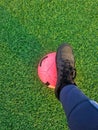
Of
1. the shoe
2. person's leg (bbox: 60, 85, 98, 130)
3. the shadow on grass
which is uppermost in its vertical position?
the shadow on grass

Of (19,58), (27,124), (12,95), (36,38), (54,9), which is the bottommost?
(27,124)

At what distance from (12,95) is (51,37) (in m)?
0.41

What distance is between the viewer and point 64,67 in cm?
168

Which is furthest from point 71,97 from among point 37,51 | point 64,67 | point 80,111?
point 37,51

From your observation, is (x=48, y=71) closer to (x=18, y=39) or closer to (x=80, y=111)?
(x=18, y=39)

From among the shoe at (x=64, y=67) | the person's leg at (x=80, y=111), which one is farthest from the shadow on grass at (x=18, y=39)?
the person's leg at (x=80, y=111)

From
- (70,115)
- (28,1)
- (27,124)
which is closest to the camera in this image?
(70,115)

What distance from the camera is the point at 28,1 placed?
5.97 ft

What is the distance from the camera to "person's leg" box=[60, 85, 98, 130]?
1.20 metres

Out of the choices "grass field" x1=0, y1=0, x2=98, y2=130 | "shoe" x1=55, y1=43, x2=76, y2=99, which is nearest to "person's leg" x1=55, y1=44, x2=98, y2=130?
"shoe" x1=55, y1=43, x2=76, y2=99

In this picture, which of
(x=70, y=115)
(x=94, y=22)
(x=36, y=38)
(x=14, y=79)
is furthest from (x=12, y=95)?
(x=94, y=22)

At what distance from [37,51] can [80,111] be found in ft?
2.00

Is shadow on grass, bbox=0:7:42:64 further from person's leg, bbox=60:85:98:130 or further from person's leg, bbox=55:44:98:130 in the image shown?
person's leg, bbox=60:85:98:130

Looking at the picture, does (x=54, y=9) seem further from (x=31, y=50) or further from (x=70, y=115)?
(x=70, y=115)
